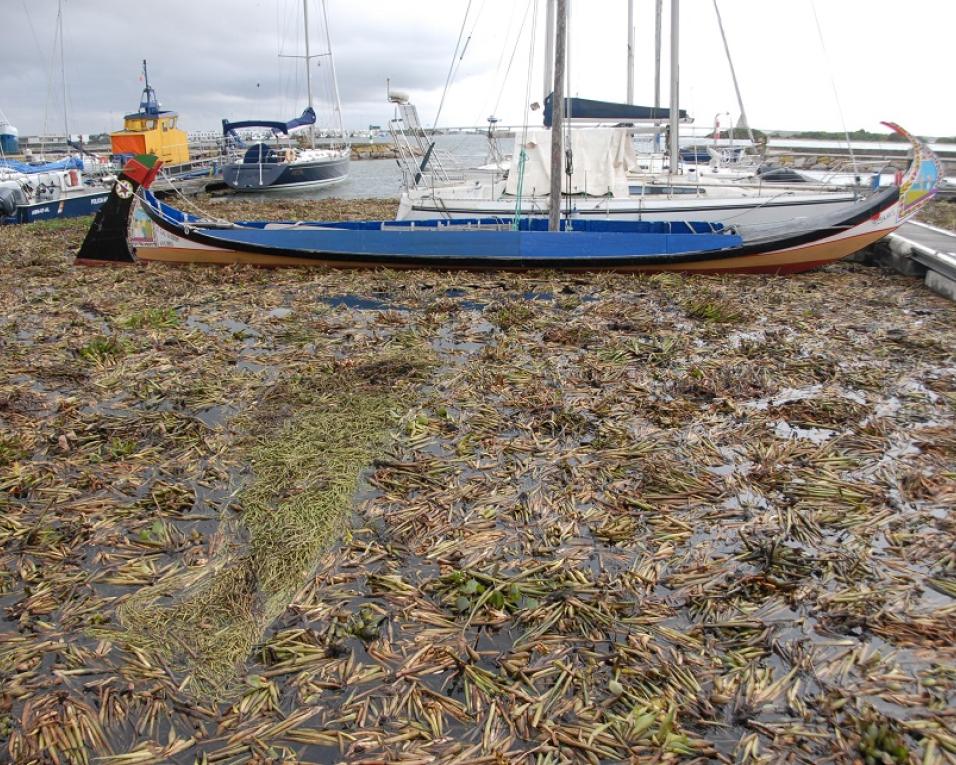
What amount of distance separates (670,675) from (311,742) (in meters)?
1.89

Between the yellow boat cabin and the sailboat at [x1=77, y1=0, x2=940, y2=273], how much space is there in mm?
29114

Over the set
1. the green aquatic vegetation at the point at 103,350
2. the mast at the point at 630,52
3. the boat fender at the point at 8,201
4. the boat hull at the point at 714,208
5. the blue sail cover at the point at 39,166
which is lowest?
the green aquatic vegetation at the point at 103,350

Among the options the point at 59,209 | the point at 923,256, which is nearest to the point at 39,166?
the point at 59,209

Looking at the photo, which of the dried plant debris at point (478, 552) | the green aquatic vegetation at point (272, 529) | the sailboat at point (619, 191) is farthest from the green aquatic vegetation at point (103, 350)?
the sailboat at point (619, 191)

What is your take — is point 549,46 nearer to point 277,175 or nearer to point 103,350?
point 103,350

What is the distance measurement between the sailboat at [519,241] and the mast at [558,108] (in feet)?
0.10

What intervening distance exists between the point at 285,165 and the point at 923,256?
36880mm

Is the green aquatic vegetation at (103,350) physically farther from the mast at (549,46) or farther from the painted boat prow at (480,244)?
the mast at (549,46)

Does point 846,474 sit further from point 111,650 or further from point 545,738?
point 111,650

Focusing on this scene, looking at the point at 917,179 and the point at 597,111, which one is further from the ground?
the point at 597,111

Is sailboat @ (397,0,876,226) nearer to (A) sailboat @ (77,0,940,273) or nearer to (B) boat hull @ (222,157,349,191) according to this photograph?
(A) sailboat @ (77,0,940,273)

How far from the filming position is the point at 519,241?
13.6 metres

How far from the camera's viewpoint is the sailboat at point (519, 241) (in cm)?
1324

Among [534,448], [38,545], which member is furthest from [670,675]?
[38,545]
